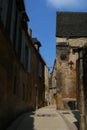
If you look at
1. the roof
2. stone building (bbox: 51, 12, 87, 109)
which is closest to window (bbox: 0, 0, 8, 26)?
stone building (bbox: 51, 12, 87, 109)

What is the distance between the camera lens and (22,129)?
10.1m

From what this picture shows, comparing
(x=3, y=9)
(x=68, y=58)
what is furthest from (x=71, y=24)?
(x=3, y=9)

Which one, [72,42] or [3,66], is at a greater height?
[72,42]

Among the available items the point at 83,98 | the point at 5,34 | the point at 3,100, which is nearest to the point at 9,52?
the point at 5,34

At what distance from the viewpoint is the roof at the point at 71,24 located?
83.8 ft

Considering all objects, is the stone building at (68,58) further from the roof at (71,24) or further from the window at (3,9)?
the window at (3,9)

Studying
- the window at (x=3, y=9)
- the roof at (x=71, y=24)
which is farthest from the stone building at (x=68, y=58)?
the window at (x=3, y=9)

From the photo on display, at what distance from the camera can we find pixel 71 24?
26.8m

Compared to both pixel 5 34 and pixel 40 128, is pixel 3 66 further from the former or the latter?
pixel 40 128

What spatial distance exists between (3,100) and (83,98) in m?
3.17

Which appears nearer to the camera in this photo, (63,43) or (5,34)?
(5,34)

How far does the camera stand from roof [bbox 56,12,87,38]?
25.5m

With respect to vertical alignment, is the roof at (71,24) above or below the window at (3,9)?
above

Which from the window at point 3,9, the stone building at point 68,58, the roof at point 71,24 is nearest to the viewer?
the window at point 3,9
